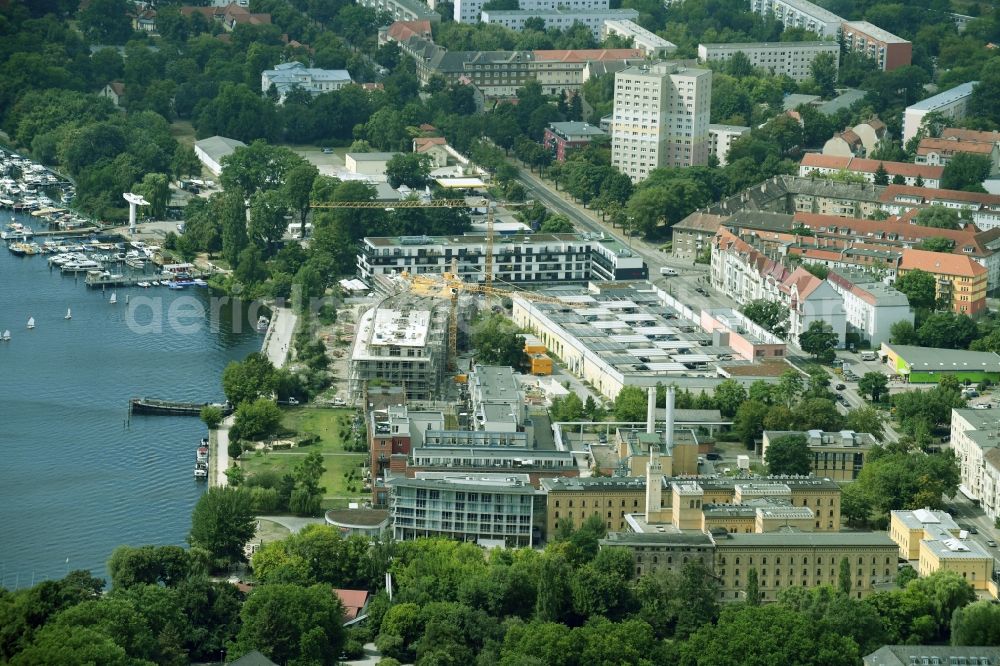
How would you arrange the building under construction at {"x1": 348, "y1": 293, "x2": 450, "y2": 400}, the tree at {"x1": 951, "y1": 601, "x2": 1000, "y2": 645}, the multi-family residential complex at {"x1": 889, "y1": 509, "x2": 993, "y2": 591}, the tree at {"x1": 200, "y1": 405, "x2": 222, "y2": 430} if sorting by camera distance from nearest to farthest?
the tree at {"x1": 951, "y1": 601, "x2": 1000, "y2": 645}
the multi-family residential complex at {"x1": 889, "y1": 509, "x2": 993, "y2": 591}
the tree at {"x1": 200, "y1": 405, "x2": 222, "y2": 430}
the building under construction at {"x1": 348, "y1": 293, "x2": 450, "y2": 400}

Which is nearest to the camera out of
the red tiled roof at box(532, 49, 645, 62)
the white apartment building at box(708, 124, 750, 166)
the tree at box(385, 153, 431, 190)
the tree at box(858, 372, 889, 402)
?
the tree at box(858, 372, 889, 402)

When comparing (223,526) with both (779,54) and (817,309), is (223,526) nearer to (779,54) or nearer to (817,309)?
(817,309)

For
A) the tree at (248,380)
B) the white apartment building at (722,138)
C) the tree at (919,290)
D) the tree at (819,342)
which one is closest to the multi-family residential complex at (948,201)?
the tree at (919,290)

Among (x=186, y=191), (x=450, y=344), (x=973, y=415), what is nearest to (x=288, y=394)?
(x=450, y=344)

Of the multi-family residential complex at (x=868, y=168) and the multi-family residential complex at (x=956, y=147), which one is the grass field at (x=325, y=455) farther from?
the multi-family residential complex at (x=956, y=147)

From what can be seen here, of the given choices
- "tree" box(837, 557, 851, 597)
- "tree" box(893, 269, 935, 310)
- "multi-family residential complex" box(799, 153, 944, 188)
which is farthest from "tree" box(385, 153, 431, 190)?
"tree" box(837, 557, 851, 597)

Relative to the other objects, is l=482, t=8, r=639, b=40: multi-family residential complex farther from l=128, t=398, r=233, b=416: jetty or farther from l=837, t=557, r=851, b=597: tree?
l=837, t=557, r=851, b=597: tree
